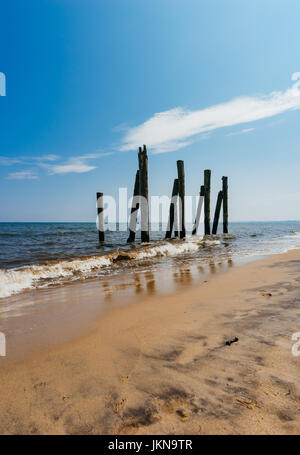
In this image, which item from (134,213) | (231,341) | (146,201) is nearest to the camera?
(231,341)

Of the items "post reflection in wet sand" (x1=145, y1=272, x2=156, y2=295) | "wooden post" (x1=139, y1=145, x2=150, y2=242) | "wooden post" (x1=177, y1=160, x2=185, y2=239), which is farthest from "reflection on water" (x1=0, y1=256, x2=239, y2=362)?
"wooden post" (x1=177, y1=160, x2=185, y2=239)

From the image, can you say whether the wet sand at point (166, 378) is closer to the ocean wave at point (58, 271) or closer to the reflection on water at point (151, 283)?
the reflection on water at point (151, 283)

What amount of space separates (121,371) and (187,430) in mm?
672

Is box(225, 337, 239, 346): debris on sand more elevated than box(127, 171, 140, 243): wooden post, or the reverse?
box(127, 171, 140, 243): wooden post

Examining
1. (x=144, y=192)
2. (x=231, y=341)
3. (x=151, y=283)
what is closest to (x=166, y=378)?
(x=231, y=341)

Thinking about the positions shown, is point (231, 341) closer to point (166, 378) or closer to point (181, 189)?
point (166, 378)

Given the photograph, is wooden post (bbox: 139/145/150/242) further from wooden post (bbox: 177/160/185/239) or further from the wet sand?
the wet sand

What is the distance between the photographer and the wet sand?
124 cm

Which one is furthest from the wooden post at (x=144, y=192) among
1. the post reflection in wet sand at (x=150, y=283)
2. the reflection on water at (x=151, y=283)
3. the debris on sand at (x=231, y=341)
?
the debris on sand at (x=231, y=341)

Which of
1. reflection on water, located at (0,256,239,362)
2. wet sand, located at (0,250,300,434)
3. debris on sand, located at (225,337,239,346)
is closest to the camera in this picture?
wet sand, located at (0,250,300,434)

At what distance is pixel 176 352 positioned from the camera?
6.36ft

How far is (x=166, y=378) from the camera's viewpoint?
160cm
